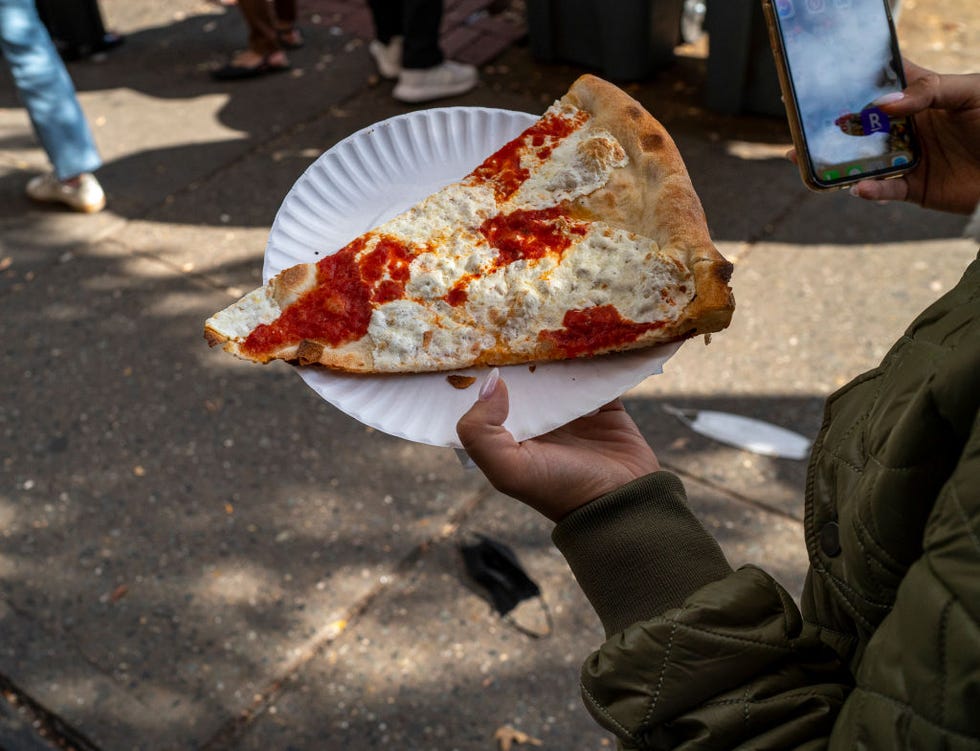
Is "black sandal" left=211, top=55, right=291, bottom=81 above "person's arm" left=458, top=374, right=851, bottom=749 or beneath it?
beneath

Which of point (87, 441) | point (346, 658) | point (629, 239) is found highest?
point (629, 239)

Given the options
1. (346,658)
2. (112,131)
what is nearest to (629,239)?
(346,658)

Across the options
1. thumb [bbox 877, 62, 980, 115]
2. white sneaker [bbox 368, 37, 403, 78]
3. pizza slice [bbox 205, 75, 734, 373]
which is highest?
thumb [bbox 877, 62, 980, 115]

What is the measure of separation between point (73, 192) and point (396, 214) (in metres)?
3.17

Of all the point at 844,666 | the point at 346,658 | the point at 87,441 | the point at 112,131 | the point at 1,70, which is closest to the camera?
the point at 844,666

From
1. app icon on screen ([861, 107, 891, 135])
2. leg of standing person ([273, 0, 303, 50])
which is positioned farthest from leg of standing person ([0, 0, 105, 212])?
app icon on screen ([861, 107, 891, 135])

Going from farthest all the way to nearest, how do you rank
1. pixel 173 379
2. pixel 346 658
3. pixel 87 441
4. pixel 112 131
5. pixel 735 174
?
1. pixel 112 131
2. pixel 735 174
3. pixel 173 379
4. pixel 87 441
5. pixel 346 658

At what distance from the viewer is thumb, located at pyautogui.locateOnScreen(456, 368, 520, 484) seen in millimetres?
1751

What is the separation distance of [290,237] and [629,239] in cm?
89

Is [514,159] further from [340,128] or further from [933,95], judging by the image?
[340,128]

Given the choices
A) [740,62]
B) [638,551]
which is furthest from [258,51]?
[638,551]

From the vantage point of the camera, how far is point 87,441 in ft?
11.8

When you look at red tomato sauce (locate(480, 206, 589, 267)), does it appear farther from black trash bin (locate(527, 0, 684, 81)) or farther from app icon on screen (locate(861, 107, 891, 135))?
black trash bin (locate(527, 0, 684, 81))

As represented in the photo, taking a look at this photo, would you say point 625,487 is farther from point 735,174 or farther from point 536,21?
point 536,21
